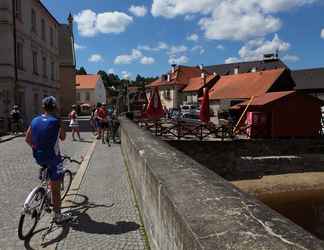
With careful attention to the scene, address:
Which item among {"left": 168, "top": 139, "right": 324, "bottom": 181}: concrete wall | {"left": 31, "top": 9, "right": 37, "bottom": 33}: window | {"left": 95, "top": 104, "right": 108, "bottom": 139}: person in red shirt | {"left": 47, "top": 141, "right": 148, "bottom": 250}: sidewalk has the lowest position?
{"left": 168, "top": 139, "right": 324, "bottom": 181}: concrete wall

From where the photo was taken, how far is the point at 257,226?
251 centimetres

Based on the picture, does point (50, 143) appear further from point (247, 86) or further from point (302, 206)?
point (247, 86)

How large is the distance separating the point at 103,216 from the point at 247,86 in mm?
51696

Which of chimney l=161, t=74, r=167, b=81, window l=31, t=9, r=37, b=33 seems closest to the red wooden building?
window l=31, t=9, r=37, b=33

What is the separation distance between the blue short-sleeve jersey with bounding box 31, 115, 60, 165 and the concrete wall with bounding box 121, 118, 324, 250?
63.5 inches

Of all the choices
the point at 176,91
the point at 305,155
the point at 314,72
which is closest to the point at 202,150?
the point at 305,155

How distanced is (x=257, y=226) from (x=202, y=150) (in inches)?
838

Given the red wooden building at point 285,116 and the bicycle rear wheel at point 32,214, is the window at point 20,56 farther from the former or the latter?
the bicycle rear wheel at point 32,214

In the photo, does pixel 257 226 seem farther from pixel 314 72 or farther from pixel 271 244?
pixel 314 72

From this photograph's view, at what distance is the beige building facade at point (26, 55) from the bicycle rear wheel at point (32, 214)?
19.6 m

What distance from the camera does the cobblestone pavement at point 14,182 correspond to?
17.6 feet

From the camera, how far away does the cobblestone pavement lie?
212 inches

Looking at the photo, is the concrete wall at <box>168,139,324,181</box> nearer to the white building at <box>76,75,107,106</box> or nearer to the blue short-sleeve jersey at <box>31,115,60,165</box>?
the blue short-sleeve jersey at <box>31,115,60,165</box>

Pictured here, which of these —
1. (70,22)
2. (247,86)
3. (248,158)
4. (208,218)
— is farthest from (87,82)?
(208,218)
